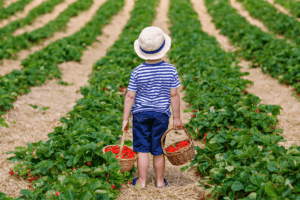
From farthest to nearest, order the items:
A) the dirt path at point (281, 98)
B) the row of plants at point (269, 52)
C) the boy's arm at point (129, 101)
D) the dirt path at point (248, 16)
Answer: the dirt path at point (248, 16) → the row of plants at point (269, 52) → the dirt path at point (281, 98) → the boy's arm at point (129, 101)

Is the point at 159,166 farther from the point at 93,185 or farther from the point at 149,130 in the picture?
the point at 93,185

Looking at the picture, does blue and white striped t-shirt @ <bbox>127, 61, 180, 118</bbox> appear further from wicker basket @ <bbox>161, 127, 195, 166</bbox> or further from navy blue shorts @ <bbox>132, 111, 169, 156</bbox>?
wicker basket @ <bbox>161, 127, 195, 166</bbox>

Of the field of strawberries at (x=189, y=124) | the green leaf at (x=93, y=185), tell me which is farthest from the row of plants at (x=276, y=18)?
Answer: the green leaf at (x=93, y=185)

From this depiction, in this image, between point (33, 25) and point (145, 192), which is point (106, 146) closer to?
point (145, 192)

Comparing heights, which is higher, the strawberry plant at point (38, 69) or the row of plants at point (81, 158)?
the row of plants at point (81, 158)

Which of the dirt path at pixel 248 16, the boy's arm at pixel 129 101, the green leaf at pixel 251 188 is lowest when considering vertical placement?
the dirt path at pixel 248 16

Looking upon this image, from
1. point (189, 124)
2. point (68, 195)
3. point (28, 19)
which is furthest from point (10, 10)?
point (68, 195)

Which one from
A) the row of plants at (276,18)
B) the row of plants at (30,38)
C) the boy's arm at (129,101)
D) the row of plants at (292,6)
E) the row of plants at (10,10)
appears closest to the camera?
the boy's arm at (129,101)

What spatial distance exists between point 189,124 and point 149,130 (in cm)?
178

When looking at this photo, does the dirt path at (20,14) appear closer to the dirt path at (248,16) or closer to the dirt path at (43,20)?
the dirt path at (43,20)

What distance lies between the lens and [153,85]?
3.39 metres

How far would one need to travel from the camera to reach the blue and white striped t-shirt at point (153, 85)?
3.36 metres

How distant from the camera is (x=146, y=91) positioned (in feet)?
11.3

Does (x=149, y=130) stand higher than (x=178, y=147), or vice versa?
(x=149, y=130)
